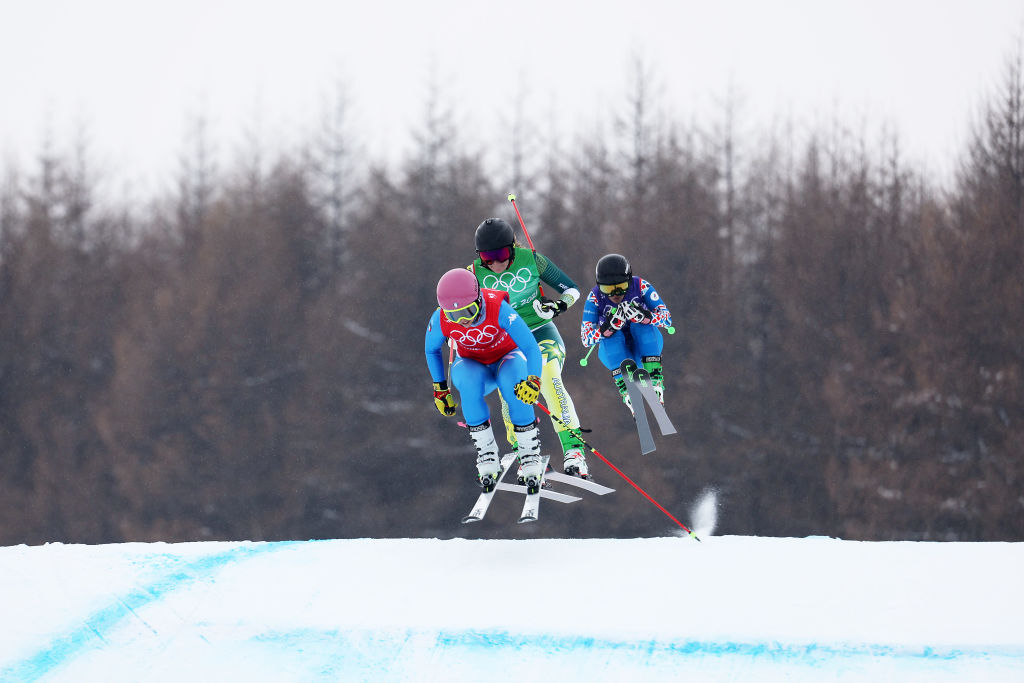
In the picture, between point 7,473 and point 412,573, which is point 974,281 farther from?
point 7,473

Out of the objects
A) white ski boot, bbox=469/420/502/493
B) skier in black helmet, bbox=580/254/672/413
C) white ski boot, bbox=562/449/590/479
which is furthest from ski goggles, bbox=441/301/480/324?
white ski boot, bbox=562/449/590/479

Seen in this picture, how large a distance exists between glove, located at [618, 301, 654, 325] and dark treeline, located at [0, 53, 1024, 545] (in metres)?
14.0

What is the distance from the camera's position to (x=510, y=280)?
748cm

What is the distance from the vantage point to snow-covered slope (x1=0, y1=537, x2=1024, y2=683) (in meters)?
5.40

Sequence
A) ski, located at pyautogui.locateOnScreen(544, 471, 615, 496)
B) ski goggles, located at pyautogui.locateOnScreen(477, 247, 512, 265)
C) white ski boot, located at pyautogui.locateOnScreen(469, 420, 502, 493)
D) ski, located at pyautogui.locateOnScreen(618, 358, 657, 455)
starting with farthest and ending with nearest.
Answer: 1. ski, located at pyautogui.locateOnScreen(618, 358, 657, 455)
2. ski goggles, located at pyautogui.locateOnScreen(477, 247, 512, 265)
3. ski, located at pyautogui.locateOnScreen(544, 471, 615, 496)
4. white ski boot, located at pyautogui.locateOnScreen(469, 420, 502, 493)

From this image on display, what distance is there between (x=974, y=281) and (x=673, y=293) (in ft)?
22.4

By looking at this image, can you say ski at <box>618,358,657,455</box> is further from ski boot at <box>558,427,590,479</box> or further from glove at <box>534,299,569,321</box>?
glove at <box>534,299,569,321</box>

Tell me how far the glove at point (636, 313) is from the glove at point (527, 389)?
4.20 feet

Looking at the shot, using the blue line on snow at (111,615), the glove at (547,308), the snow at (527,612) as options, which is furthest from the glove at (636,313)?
the blue line on snow at (111,615)

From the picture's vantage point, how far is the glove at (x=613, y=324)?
7707mm

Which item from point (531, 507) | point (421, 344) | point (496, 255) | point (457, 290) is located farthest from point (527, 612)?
point (421, 344)

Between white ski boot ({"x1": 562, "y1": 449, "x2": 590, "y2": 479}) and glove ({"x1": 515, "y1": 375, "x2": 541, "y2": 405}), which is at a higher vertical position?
glove ({"x1": 515, "y1": 375, "x2": 541, "y2": 405})

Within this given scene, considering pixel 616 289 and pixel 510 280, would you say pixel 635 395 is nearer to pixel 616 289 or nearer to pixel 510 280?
pixel 616 289

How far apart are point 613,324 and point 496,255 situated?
116 cm
